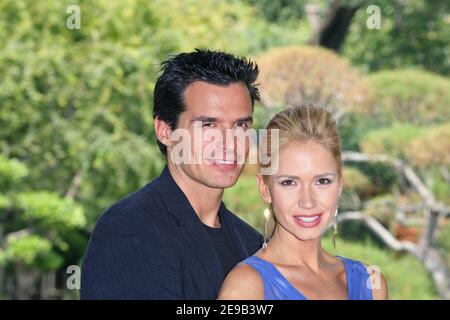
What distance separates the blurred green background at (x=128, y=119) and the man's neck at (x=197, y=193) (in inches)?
183

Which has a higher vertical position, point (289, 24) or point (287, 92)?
point (289, 24)

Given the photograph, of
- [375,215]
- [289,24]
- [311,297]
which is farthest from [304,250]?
[289,24]

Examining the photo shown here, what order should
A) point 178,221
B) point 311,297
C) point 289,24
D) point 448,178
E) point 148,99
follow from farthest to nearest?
point 289,24
point 148,99
point 448,178
point 178,221
point 311,297

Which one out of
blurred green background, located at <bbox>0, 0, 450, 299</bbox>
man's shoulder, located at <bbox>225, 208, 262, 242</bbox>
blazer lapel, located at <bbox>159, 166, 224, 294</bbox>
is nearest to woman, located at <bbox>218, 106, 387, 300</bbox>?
blazer lapel, located at <bbox>159, 166, 224, 294</bbox>

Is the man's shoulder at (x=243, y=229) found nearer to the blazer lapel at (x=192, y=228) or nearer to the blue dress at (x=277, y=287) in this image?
the blazer lapel at (x=192, y=228)

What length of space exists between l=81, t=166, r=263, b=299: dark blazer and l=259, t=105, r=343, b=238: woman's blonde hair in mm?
126

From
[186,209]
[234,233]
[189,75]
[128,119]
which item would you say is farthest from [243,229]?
[128,119]

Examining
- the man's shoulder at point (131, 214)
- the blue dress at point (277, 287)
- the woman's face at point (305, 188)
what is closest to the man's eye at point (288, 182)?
the woman's face at point (305, 188)

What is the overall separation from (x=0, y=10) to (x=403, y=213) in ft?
12.1

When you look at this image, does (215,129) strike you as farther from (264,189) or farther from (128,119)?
(128,119)

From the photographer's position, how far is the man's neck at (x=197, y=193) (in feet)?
5.15

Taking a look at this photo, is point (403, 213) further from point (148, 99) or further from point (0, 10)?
point (0, 10)

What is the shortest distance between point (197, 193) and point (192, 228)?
11 cm

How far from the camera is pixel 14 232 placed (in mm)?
8188
